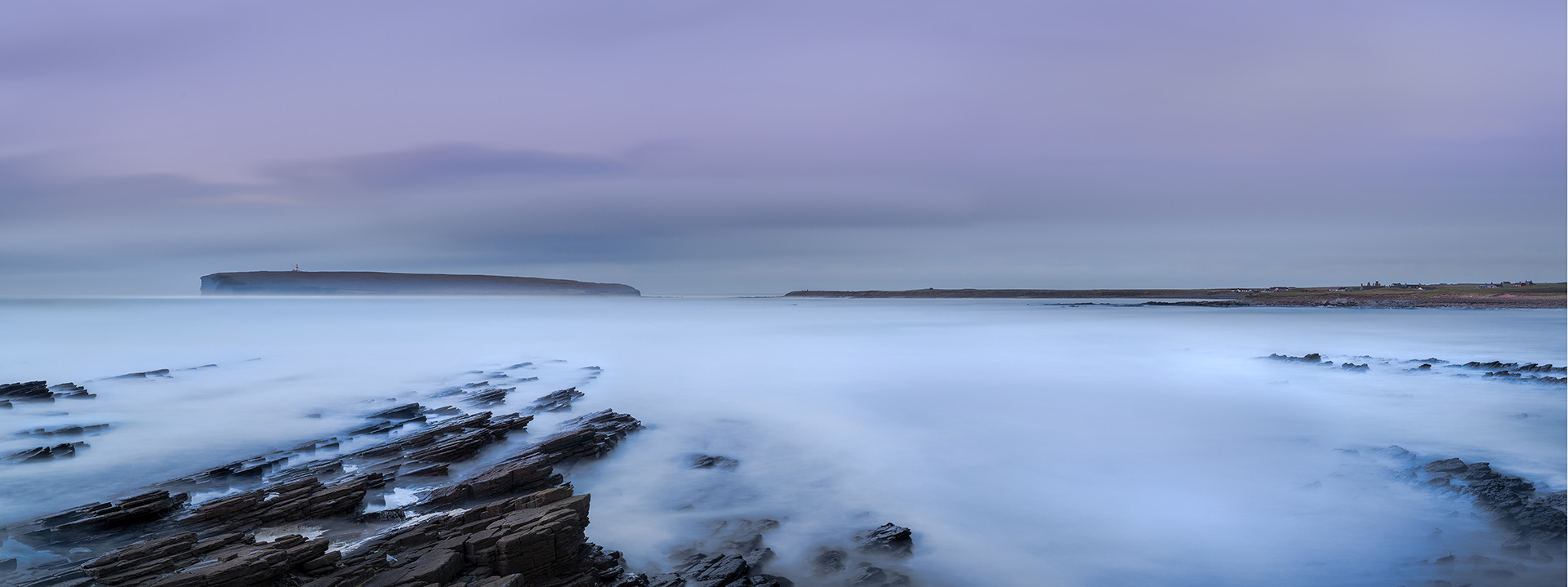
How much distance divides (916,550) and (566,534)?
317 cm

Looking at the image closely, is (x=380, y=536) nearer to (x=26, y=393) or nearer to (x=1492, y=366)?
(x=26, y=393)

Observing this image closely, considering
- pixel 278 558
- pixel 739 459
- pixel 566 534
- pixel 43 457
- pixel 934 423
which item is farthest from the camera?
pixel 934 423

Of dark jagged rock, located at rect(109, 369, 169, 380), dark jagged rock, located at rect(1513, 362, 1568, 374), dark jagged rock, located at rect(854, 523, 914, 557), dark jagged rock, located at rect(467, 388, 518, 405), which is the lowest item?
dark jagged rock, located at rect(854, 523, 914, 557)

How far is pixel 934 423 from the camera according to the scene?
12.6 meters

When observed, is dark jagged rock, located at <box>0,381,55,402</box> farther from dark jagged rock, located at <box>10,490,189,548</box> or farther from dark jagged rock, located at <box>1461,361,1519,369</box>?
dark jagged rock, located at <box>1461,361,1519,369</box>

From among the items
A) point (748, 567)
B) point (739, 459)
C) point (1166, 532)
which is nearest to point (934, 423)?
point (739, 459)

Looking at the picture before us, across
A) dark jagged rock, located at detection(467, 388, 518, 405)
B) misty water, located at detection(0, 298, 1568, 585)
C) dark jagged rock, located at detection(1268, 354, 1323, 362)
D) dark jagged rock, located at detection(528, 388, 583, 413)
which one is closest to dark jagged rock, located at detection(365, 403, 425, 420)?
misty water, located at detection(0, 298, 1568, 585)

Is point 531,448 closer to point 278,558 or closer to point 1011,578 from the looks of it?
point 278,558

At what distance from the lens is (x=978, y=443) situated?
11.0 metres

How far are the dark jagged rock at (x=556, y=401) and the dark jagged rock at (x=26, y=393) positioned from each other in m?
9.55

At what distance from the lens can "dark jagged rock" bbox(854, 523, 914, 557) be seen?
6.44m

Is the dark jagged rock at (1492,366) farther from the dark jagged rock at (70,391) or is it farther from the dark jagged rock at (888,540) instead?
the dark jagged rock at (70,391)

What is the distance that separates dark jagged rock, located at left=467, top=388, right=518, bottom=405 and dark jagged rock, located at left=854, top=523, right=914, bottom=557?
8970 mm

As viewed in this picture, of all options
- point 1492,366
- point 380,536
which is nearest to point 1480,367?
point 1492,366
